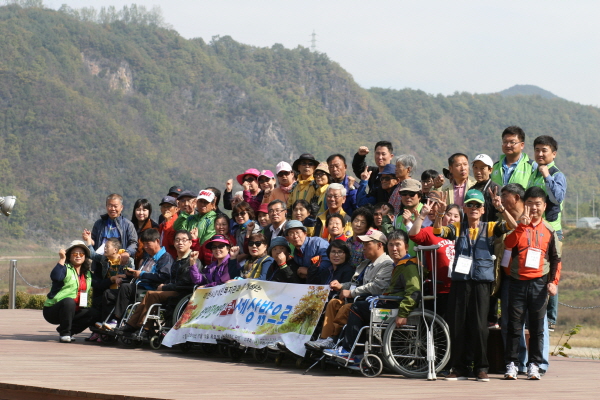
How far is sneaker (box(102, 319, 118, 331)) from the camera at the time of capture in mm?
9992

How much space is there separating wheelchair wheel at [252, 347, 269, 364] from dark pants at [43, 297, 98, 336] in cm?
268

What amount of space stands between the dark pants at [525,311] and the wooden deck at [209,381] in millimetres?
265

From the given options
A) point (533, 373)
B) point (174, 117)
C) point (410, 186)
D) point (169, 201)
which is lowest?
point (533, 373)

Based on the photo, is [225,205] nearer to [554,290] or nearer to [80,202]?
[554,290]

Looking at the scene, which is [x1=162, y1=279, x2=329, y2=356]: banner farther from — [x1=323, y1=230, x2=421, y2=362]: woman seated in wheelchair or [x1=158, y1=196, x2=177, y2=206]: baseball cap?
[x1=158, y1=196, x2=177, y2=206]: baseball cap

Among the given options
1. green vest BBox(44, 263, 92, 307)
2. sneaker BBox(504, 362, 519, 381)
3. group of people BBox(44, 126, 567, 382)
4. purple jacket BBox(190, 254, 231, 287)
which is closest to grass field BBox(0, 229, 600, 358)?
group of people BBox(44, 126, 567, 382)

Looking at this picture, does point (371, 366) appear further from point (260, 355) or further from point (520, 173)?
point (520, 173)

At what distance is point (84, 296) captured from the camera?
10453mm

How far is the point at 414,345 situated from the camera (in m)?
7.50

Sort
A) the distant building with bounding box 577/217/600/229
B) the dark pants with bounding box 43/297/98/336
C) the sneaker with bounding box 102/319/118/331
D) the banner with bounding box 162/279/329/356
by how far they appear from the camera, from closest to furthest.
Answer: the banner with bounding box 162/279/329/356 < the sneaker with bounding box 102/319/118/331 < the dark pants with bounding box 43/297/98/336 < the distant building with bounding box 577/217/600/229

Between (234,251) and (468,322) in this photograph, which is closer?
(468,322)

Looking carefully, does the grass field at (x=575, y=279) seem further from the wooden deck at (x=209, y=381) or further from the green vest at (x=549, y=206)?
the wooden deck at (x=209, y=381)

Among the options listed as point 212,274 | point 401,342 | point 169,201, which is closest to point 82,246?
point 169,201

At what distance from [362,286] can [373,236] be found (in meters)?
0.44
